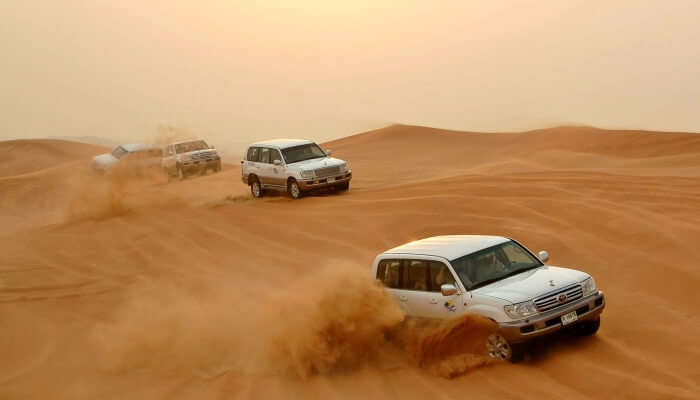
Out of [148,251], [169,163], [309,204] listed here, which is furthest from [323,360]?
[169,163]

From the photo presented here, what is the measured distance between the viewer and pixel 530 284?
1064cm

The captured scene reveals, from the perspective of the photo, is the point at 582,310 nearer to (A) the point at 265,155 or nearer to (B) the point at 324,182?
(B) the point at 324,182

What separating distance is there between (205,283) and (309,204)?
683 centimetres

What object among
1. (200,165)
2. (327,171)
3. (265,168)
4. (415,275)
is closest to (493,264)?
(415,275)

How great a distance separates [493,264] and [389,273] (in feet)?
4.70

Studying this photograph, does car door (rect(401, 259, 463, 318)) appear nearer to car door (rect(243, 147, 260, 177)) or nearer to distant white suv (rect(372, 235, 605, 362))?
distant white suv (rect(372, 235, 605, 362))

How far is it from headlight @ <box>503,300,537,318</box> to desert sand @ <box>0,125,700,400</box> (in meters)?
0.62

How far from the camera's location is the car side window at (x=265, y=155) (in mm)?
Answer: 25625

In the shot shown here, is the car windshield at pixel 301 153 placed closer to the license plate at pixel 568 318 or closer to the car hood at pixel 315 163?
the car hood at pixel 315 163

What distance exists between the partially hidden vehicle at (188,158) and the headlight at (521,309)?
25.2m

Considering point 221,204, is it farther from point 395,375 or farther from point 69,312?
point 395,375

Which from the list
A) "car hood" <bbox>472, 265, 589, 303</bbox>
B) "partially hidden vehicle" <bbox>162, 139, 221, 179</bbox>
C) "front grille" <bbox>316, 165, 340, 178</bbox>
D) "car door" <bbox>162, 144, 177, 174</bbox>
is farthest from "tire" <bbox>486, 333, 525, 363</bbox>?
"car door" <bbox>162, 144, 177, 174</bbox>

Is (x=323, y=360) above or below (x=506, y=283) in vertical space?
below

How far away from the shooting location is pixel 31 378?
491 inches
